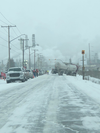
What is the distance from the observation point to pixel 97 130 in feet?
18.9

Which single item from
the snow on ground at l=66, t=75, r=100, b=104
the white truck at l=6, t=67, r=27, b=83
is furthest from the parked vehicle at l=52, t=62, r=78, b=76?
the snow on ground at l=66, t=75, r=100, b=104

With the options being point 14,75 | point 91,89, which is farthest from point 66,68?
point 91,89

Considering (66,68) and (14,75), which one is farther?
(66,68)

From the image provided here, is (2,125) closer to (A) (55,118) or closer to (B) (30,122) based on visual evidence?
(B) (30,122)

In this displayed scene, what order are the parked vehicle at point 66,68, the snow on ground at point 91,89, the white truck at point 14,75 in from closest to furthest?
1. the snow on ground at point 91,89
2. the white truck at point 14,75
3. the parked vehicle at point 66,68

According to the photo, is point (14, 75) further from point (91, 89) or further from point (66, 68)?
point (66, 68)

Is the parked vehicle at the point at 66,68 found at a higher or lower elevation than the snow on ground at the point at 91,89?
higher

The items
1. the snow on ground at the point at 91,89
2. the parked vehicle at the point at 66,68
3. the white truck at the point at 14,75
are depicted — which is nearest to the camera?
the snow on ground at the point at 91,89

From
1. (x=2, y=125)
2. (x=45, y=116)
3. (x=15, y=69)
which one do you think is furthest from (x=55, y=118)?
(x=15, y=69)

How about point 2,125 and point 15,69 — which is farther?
point 15,69

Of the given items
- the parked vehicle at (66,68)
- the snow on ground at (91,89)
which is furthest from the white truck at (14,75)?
the parked vehicle at (66,68)

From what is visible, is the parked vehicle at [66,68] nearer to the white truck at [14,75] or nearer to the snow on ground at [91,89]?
the white truck at [14,75]

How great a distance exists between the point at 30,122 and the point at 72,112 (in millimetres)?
1998

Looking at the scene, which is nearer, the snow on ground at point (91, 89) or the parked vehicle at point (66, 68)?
the snow on ground at point (91, 89)
